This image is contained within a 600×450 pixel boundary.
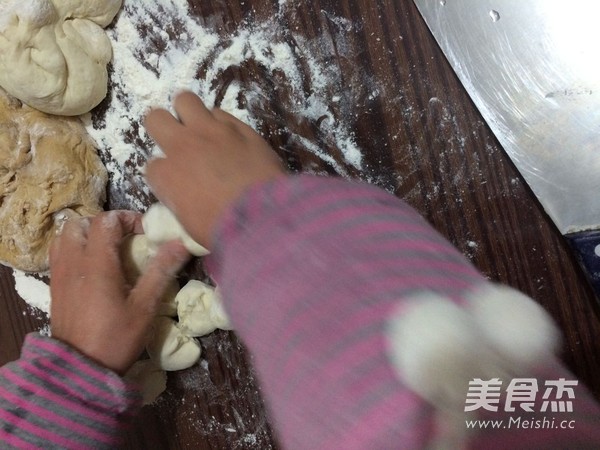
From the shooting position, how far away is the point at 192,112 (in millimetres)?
684

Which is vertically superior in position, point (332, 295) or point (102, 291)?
point (332, 295)

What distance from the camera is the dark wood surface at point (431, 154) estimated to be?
0.76 meters

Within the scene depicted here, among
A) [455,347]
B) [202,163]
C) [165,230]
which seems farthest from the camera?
[165,230]

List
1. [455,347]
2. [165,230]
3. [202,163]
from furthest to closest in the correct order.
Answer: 1. [165,230]
2. [202,163]
3. [455,347]

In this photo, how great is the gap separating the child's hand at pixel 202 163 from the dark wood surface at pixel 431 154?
0.13 metres

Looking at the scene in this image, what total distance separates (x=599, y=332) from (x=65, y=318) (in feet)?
2.34

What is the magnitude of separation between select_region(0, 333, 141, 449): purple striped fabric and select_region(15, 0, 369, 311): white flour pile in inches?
10.4

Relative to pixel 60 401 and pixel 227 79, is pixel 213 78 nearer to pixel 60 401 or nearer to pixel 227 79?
pixel 227 79

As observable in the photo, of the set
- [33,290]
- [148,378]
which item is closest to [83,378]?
[148,378]

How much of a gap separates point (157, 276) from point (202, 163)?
186 mm

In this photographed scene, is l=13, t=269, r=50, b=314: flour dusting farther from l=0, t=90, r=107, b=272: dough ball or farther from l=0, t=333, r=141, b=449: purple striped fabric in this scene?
l=0, t=333, r=141, b=449: purple striped fabric

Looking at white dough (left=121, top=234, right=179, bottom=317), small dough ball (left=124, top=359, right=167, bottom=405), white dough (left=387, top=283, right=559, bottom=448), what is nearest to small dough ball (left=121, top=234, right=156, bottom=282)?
white dough (left=121, top=234, right=179, bottom=317)

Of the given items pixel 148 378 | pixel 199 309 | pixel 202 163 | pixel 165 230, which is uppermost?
pixel 202 163

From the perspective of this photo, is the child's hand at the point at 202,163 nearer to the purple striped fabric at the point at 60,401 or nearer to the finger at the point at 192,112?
the finger at the point at 192,112
